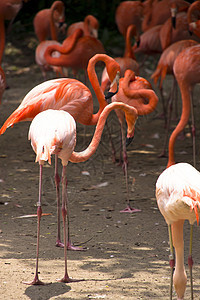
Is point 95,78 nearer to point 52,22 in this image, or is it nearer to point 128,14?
point 52,22

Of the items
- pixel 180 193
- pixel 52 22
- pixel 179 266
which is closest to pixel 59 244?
pixel 179 266

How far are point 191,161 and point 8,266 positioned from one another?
11.2ft

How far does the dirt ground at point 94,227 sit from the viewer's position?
3.67 meters

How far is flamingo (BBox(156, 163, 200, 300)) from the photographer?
297 cm

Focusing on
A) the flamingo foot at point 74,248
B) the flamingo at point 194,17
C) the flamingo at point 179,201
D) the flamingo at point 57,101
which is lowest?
the flamingo foot at point 74,248

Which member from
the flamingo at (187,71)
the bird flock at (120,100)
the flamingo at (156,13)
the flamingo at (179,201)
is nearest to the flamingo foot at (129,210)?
the bird flock at (120,100)

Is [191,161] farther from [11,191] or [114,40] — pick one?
[114,40]

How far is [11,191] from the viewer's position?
5.82 metres

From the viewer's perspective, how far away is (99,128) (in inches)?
165

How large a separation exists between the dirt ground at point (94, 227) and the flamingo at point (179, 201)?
41 centimetres

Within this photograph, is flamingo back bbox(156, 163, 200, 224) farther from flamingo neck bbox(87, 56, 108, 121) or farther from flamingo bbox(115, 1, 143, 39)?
Result: flamingo bbox(115, 1, 143, 39)

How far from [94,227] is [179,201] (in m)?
1.98

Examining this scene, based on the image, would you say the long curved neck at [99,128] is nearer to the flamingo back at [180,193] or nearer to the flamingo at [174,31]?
the flamingo back at [180,193]

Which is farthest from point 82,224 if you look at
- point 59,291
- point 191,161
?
point 191,161
